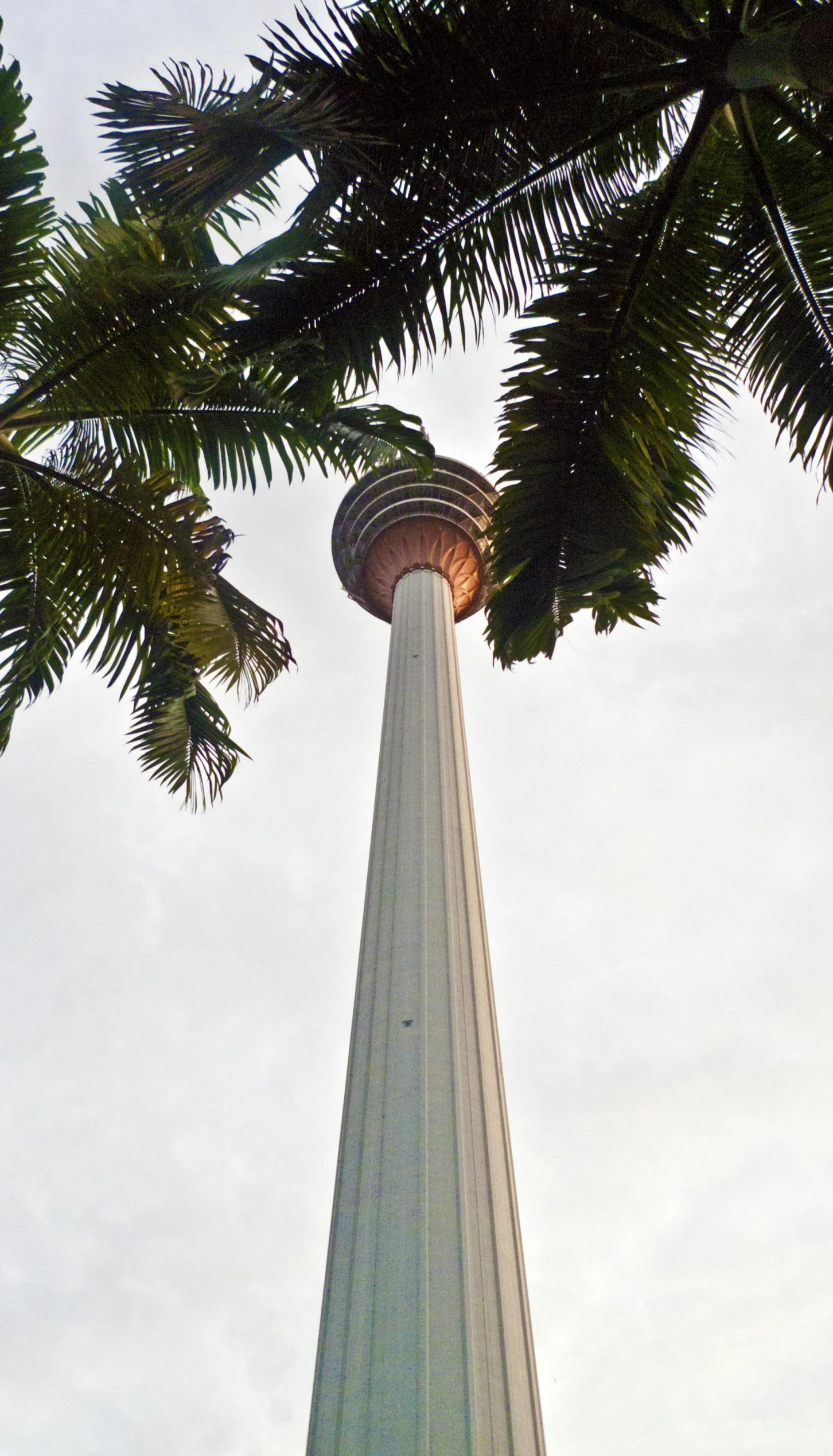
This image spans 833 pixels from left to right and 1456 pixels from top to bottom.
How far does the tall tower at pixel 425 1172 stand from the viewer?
21.9 ft

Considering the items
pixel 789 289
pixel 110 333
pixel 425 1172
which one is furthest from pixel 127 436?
pixel 425 1172

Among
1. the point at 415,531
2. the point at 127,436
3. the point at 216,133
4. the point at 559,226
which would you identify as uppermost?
the point at 415,531

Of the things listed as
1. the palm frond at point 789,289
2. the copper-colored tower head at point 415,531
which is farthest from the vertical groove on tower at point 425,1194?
the copper-colored tower head at point 415,531

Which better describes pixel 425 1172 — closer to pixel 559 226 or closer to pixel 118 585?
pixel 118 585

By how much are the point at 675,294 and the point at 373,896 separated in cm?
764

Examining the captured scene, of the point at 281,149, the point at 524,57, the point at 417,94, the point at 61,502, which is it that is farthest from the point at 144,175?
the point at 61,502

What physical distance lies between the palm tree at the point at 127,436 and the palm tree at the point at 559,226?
0.69m

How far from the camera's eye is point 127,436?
7086 millimetres

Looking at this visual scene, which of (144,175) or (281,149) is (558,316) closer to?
(281,149)

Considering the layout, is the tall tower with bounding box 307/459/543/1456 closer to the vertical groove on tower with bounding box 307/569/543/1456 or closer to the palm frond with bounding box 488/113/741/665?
the vertical groove on tower with bounding box 307/569/543/1456

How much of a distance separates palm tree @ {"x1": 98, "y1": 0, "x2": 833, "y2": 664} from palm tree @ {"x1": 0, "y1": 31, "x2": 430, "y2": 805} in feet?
2.26

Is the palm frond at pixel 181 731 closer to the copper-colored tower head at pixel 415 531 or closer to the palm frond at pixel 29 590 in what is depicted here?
the palm frond at pixel 29 590

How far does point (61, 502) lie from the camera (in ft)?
21.7

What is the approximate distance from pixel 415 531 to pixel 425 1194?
47.5 ft
